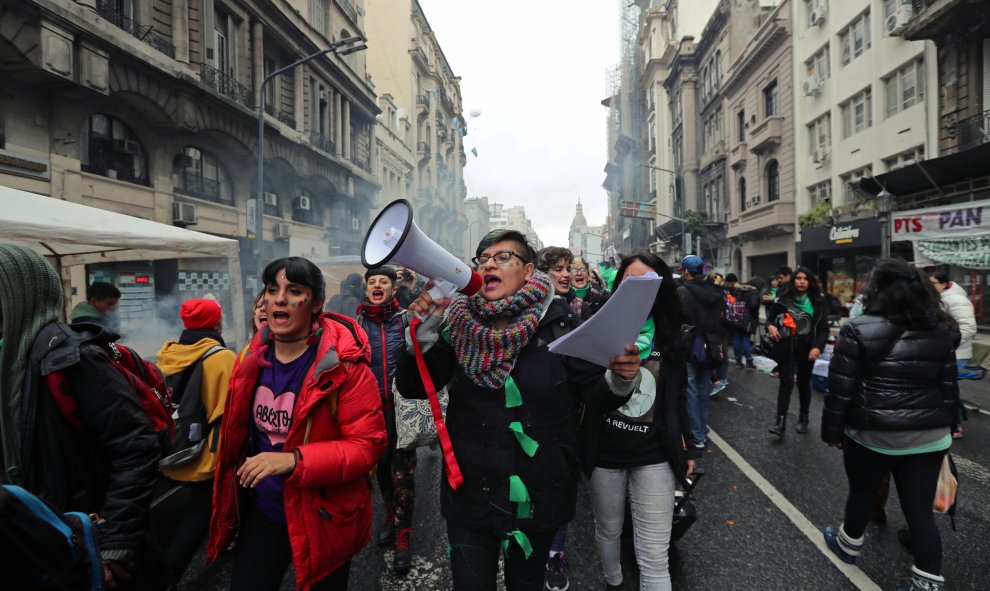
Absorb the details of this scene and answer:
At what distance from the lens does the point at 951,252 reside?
1109cm

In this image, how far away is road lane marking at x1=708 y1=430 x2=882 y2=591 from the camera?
8.97 feet

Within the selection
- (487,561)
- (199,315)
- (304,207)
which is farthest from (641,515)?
(304,207)

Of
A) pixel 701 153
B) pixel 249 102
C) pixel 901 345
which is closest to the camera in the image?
pixel 901 345

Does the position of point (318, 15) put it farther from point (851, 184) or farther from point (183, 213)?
point (851, 184)

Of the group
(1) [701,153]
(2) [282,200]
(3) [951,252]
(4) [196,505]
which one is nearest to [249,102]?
(2) [282,200]

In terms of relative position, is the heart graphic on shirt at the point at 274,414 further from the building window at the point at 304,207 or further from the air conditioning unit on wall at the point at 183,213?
the building window at the point at 304,207

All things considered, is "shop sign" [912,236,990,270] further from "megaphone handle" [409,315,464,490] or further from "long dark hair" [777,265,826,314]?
"megaphone handle" [409,315,464,490]

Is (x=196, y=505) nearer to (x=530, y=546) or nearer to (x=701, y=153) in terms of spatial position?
(x=530, y=546)

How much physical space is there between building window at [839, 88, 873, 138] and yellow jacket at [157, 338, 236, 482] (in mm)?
21445

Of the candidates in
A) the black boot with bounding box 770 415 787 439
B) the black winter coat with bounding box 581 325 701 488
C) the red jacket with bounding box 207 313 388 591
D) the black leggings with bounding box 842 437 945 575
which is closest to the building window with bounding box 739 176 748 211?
the black boot with bounding box 770 415 787 439

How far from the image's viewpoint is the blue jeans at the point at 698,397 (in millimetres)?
4910

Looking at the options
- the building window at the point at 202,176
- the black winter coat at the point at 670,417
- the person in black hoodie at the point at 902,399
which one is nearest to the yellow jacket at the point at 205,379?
the black winter coat at the point at 670,417

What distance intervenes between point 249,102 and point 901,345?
19240 millimetres

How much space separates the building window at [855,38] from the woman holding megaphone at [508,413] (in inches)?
842
